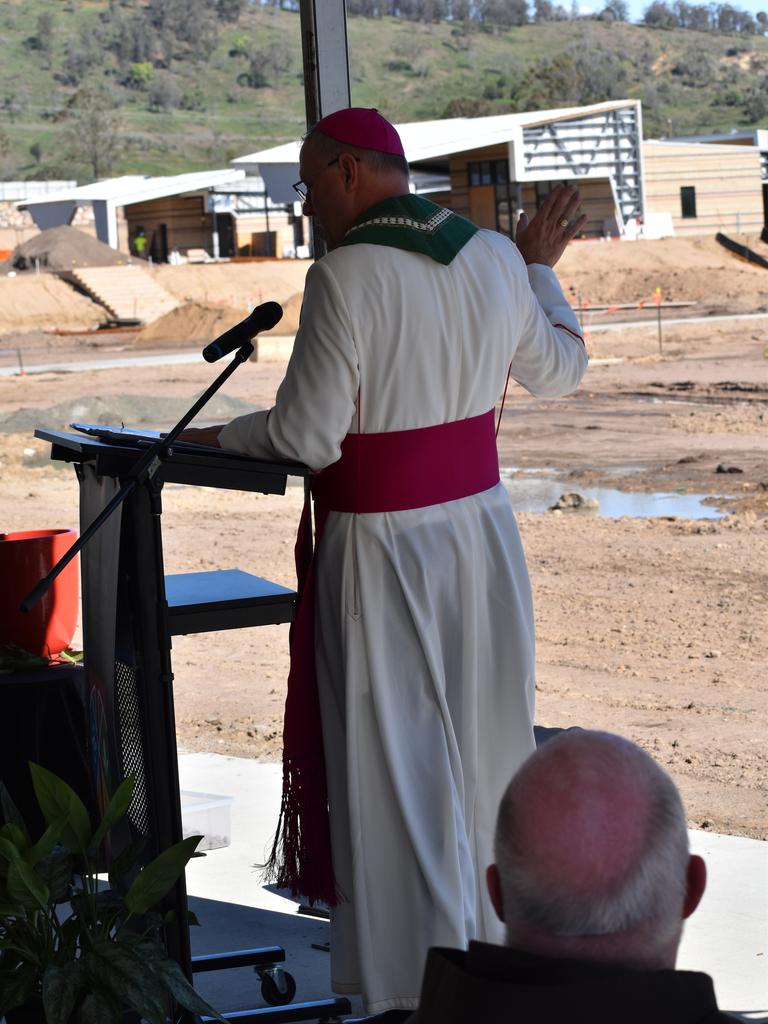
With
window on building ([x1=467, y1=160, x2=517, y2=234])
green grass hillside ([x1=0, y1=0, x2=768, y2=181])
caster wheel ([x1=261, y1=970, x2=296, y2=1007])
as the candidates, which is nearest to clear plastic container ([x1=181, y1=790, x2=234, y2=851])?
caster wheel ([x1=261, y1=970, x2=296, y2=1007])

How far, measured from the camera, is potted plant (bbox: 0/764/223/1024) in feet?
8.44

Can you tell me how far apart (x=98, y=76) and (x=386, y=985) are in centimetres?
14006

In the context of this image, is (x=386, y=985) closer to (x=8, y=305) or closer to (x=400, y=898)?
(x=400, y=898)

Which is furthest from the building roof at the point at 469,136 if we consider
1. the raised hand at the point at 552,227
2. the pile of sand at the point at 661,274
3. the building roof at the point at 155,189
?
the raised hand at the point at 552,227

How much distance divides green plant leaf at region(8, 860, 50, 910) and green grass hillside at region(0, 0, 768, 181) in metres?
101

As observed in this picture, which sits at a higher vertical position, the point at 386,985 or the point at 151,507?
the point at 151,507

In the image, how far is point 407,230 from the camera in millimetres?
2957

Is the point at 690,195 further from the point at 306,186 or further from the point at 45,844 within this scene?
the point at 45,844

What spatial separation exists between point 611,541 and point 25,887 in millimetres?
9511

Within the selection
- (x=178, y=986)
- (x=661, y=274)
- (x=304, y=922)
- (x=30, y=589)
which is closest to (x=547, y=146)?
(x=661, y=274)

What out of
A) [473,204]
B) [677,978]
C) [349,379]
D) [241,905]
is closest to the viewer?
[677,978]

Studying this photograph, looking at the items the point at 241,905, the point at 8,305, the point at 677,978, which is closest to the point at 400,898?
the point at 241,905

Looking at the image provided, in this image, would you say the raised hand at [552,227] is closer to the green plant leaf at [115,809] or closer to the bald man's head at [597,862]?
the green plant leaf at [115,809]

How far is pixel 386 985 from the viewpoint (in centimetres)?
295
